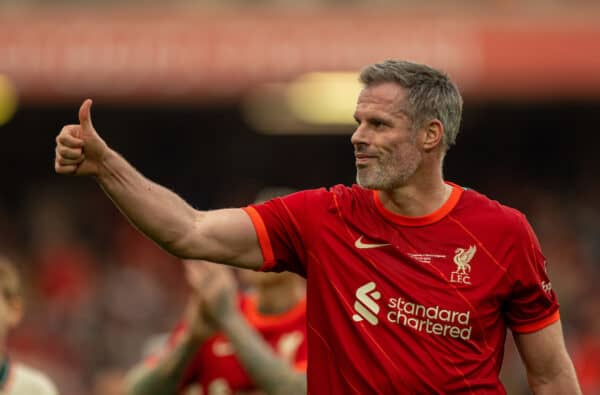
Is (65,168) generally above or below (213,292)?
above

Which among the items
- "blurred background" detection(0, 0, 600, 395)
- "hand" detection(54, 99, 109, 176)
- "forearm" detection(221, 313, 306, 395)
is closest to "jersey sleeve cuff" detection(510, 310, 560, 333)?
"forearm" detection(221, 313, 306, 395)

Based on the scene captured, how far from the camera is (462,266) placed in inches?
202

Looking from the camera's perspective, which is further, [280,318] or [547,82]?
[547,82]

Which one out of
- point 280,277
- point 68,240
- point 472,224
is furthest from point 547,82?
point 472,224

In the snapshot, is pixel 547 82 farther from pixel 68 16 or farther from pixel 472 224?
pixel 472 224

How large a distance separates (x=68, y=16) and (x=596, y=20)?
600 cm

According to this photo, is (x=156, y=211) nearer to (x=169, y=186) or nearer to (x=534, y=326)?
(x=534, y=326)

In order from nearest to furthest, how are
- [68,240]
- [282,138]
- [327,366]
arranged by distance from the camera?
[327,366]
[68,240]
[282,138]

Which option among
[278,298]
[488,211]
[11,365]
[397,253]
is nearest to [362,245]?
[397,253]

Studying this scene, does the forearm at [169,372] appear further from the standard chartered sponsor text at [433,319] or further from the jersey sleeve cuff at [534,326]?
the jersey sleeve cuff at [534,326]

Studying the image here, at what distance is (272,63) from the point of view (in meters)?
15.9

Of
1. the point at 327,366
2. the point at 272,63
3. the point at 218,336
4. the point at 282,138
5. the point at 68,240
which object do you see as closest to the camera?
the point at 327,366

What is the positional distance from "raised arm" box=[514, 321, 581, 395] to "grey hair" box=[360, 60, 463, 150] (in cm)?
80

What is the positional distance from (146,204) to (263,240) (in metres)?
0.49
